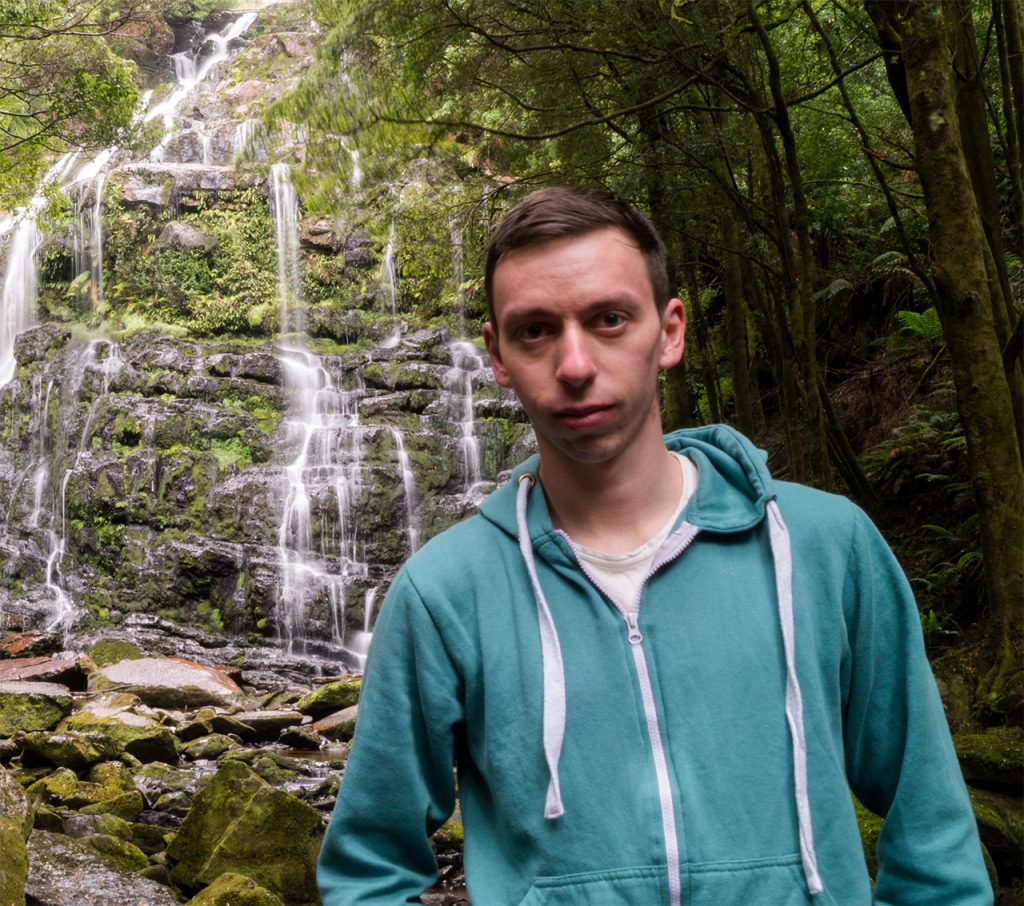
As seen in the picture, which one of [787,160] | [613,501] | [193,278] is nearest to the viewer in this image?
[613,501]

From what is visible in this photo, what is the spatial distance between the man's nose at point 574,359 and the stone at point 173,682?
12843 mm

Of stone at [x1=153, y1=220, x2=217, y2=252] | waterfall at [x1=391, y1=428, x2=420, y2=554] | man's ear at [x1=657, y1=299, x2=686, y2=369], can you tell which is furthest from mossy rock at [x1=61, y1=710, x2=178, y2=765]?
stone at [x1=153, y1=220, x2=217, y2=252]

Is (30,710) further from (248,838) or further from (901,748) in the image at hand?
(901,748)

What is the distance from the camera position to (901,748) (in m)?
1.49

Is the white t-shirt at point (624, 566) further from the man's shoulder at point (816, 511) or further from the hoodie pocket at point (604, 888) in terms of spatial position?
the hoodie pocket at point (604, 888)

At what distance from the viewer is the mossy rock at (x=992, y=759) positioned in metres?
4.67

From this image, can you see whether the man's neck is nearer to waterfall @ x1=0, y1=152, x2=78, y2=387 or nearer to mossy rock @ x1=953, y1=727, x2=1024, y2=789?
mossy rock @ x1=953, y1=727, x2=1024, y2=789

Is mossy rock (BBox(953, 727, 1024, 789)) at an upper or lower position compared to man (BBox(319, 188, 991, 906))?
lower

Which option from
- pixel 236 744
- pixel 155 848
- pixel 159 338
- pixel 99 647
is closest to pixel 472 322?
pixel 159 338

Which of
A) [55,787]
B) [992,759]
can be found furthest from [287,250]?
[992,759]

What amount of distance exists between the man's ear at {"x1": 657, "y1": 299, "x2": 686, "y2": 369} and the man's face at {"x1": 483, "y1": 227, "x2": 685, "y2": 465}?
72 millimetres

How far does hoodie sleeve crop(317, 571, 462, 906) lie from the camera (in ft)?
4.94

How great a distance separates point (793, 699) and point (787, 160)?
7.39 meters

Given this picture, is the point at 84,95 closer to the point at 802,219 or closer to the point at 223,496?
the point at 802,219
